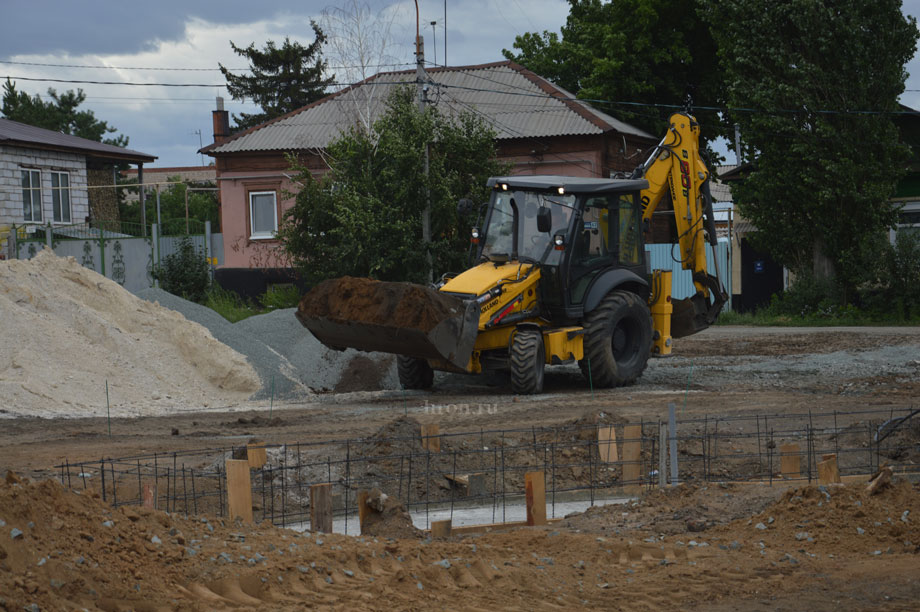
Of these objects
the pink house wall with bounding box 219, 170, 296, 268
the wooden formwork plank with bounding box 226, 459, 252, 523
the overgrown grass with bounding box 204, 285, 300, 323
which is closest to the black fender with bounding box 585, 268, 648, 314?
the wooden formwork plank with bounding box 226, 459, 252, 523

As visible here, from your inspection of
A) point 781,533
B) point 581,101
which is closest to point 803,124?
point 581,101

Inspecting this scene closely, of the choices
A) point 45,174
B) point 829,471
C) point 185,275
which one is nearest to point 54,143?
point 45,174

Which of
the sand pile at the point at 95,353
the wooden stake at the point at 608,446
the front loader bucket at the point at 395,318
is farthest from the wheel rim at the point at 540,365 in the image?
the wooden stake at the point at 608,446

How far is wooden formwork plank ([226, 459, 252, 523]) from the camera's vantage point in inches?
265

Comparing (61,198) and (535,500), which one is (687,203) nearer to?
(535,500)

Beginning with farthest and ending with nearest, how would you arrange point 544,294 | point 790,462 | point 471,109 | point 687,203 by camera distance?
1. point 471,109
2. point 687,203
3. point 544,294
4. point 790,462

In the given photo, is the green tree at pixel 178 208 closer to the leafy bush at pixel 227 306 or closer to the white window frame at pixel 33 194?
the white window frame at pixel 33 194

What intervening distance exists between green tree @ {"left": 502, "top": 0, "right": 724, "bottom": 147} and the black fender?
630 inches

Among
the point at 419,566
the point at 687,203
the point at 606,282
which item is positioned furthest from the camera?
the point at 687,203

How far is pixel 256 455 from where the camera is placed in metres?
7.96

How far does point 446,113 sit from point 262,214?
649cm

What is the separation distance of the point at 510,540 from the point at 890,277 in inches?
791

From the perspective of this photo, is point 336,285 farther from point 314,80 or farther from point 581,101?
point 314,80

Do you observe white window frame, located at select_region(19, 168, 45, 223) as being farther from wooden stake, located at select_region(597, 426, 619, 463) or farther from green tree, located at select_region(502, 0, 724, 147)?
wooden stake, located at select_region(597, 426, 619, 463)
